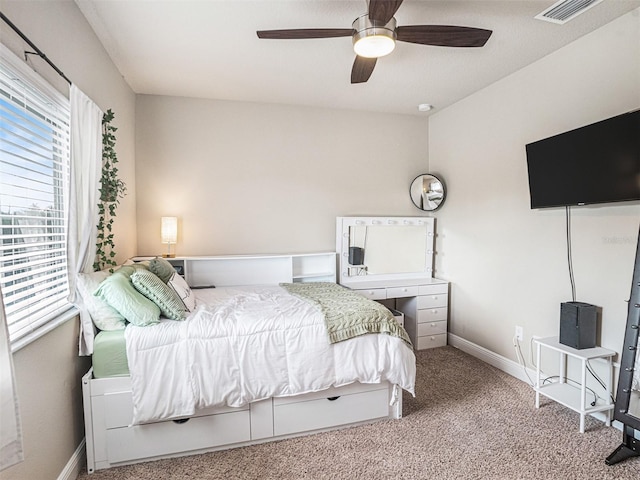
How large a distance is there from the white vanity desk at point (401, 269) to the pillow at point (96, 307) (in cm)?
225

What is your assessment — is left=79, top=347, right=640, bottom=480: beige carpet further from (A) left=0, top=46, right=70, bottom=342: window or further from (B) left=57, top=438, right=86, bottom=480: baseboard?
(A) left=0, top=46, right=70, bottom=342: window

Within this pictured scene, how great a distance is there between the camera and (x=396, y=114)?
13.5 feet

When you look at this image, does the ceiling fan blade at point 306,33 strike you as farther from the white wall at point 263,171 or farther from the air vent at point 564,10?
the white wall at point 263,171

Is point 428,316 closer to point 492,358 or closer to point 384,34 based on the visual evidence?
point 492,358

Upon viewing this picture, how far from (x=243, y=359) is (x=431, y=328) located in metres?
2.40

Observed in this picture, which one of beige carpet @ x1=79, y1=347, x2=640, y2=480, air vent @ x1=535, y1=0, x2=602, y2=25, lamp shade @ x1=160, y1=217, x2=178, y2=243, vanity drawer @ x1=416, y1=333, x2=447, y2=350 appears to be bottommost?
beige carpet @ x1=79, y1=347, x2=640, y2=480

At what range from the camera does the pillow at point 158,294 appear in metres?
2.13

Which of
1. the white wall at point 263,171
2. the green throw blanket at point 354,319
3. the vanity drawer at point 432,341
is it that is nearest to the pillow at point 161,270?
the white wall at point 263,171

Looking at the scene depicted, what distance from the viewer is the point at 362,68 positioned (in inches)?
92.7

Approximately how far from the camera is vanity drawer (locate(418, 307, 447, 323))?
3760mm

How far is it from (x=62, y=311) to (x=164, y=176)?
1.93 metres

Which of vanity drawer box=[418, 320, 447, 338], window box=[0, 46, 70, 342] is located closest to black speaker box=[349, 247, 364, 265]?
vanity drawer box=[418, 320, 447, 338]

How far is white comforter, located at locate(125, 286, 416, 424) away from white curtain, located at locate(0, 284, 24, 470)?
31.3 inches

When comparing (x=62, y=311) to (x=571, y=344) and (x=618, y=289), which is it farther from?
(x=618, y=289)
